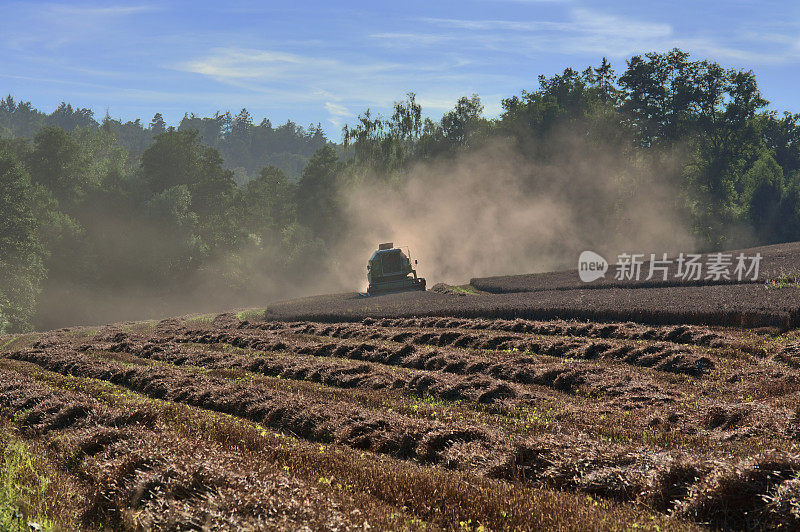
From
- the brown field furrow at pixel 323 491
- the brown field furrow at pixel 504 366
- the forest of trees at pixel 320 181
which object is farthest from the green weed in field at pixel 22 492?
the forest of trees at pixel 320 181

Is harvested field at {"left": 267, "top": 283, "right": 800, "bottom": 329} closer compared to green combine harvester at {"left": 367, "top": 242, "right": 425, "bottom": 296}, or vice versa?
harvested field at {"left": 267, "top": 283, "right": 800, "bottom": 329}

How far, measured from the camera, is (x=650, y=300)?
23.5 m

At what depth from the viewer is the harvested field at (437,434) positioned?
5852 millimetres

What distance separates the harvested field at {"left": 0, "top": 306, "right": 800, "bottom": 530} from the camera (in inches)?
230

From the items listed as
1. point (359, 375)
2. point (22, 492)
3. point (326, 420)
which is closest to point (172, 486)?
point (22, 492)

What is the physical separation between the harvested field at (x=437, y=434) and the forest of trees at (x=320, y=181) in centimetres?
4808

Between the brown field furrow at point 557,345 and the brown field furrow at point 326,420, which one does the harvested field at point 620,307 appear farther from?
the brown field furrow at point 326,420

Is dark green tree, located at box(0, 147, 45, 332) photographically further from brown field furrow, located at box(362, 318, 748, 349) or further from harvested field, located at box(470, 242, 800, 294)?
brown field furrow, located at box(362, 318, 748, 349)

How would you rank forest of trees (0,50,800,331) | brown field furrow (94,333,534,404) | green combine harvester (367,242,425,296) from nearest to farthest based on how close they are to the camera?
1. brown field furrow (94,333,534,404)
2. green combine harvester (367,242,425,296)
3. forest of trees (0,50,800,331)

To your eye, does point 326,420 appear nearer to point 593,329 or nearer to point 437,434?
point 437,434

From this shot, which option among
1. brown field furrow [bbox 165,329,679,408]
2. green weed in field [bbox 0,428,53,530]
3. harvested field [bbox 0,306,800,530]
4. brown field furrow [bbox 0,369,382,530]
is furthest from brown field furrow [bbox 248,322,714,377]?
green weed in field [bbox 0,428,53,530]

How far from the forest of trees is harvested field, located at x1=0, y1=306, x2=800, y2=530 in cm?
4808

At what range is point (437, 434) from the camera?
9.04m

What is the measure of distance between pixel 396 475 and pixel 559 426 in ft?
9.49
